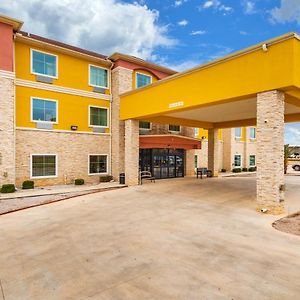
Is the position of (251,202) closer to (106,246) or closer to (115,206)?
(115,206)

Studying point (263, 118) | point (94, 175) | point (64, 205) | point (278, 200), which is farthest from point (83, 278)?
point (94, 175)

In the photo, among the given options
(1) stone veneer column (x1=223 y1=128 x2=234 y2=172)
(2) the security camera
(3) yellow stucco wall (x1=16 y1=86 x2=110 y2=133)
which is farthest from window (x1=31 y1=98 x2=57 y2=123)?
(1) stone veneer column (x1=223 y1=128 x2=234 y2=172)

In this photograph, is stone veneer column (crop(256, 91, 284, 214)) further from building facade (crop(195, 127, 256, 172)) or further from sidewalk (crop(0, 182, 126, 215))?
building facade (crop(195, 127, 256, 172))

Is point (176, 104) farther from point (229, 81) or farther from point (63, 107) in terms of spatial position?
point (63, 107)

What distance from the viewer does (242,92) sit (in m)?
11.3

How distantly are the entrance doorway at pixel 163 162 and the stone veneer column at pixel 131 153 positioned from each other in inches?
155

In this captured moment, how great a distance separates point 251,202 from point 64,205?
955 centimetres

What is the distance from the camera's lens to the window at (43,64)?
1781cm

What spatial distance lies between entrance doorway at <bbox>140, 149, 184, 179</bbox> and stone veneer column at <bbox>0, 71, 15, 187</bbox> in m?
10.8

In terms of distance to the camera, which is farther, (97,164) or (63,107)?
(97,164)

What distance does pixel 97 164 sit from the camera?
20859 millimetres

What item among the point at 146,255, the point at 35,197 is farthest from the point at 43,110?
the point at 146,255

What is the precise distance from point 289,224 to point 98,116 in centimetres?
1625

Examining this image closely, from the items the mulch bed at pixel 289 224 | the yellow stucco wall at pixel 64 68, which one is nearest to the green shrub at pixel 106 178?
the yellow stucco wall at pixel 64 68
